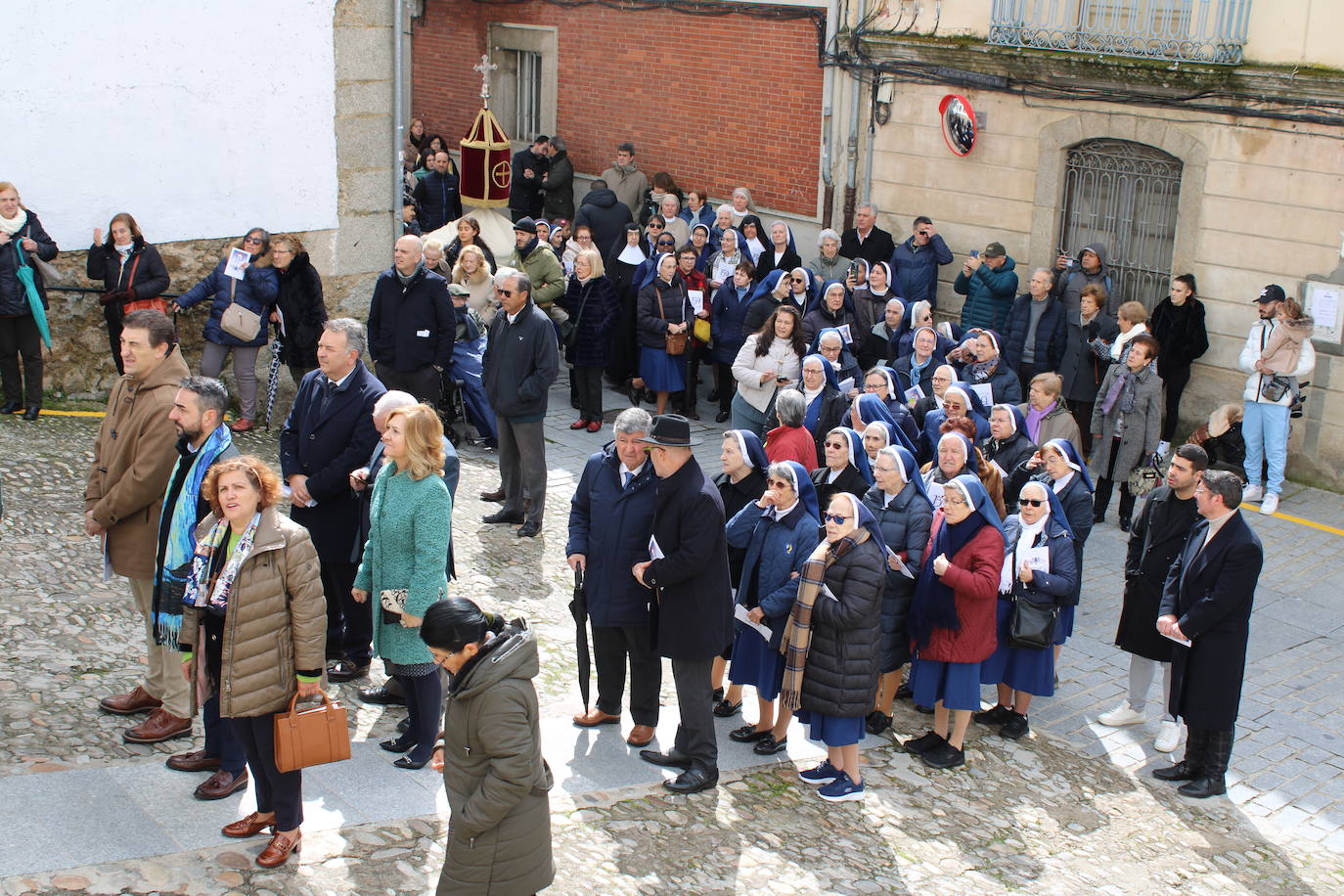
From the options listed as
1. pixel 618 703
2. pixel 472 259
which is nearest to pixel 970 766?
pixel 618 703

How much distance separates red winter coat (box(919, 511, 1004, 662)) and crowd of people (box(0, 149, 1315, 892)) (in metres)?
0.02

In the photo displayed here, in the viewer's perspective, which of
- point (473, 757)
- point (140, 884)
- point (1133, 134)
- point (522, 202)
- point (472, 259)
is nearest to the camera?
point (473, 757)

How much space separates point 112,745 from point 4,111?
240 inches

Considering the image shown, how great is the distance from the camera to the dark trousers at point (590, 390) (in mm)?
12719

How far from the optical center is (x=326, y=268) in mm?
12312

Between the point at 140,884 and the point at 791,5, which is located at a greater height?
the point at 791,5

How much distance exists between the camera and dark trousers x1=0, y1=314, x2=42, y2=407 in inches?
422

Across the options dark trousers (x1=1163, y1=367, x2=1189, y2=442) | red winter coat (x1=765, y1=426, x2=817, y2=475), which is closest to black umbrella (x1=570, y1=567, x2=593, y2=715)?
red winter coat (x1=765, y1=426, x2=817, y2=475)

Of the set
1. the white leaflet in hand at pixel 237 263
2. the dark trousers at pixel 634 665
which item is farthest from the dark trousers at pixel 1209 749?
the white leaflet in hand at pixel 237 263

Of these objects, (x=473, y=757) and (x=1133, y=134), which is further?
(x=1133, y=134)

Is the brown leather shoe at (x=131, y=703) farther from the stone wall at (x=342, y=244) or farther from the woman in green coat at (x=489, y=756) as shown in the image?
the stone wall at (x=342, y=244)

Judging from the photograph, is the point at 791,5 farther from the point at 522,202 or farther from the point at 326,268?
the point at 326,268

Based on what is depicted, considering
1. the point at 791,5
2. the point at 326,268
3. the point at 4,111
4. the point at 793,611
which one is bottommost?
the point at 793,611

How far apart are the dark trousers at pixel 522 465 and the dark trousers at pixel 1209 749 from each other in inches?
175
